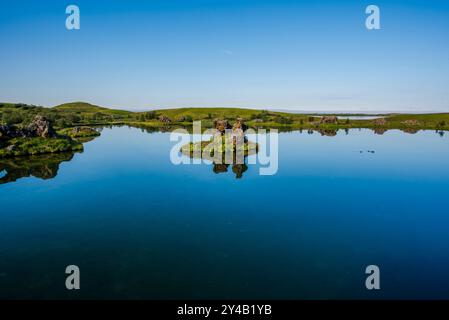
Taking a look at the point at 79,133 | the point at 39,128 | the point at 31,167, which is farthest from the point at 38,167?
the point at 79,133

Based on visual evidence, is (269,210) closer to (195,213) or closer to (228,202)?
(228,202)

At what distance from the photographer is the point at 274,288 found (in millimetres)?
19328

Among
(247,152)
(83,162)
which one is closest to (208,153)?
(247,152)

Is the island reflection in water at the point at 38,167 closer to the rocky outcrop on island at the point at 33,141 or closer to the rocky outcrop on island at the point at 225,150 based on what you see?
the rocky outcrop on island at the point at 225,150

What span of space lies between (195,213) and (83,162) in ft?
126

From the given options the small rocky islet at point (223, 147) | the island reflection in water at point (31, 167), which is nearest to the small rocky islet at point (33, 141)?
the island reflection in water at point (31, 167)

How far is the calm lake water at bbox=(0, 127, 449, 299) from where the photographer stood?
19.7 metres

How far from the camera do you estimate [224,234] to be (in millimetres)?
27094

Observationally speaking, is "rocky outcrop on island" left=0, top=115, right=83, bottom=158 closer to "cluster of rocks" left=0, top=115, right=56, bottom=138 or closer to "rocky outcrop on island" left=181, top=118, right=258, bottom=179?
"cluster of rocks" left=0, top=115, right=56, bottom=138

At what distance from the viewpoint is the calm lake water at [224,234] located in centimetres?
1973

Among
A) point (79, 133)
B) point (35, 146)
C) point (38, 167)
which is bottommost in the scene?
point (38, 167)

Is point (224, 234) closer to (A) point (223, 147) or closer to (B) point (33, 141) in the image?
(A) point (223, 147)
